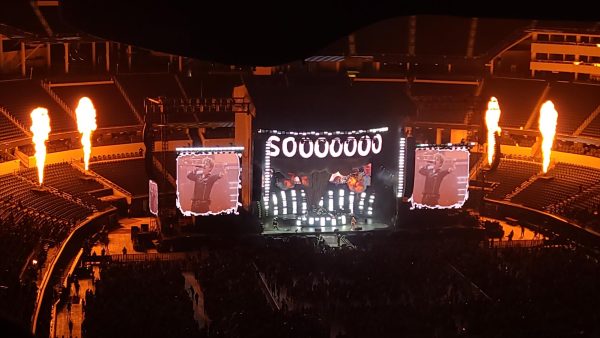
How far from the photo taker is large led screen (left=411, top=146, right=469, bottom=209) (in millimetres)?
34594

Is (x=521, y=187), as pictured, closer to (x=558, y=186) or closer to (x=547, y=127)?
(x=558, y=186)

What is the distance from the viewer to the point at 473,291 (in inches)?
1076

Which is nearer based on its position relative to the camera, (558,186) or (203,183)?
(203,183)

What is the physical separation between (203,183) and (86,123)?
8.52 m

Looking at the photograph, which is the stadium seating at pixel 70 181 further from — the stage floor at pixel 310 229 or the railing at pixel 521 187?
the railing at pixel 521 187

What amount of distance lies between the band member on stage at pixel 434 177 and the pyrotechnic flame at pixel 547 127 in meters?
6.36

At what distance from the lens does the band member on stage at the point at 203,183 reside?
107 feet

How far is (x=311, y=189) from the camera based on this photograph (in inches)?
1366

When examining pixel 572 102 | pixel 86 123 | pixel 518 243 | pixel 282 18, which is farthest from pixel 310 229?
pixel 282 18

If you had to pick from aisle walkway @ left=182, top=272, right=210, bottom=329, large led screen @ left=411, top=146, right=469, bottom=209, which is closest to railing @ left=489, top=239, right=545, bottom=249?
large led screen @ left=411, top=146, right=469, bottom=209

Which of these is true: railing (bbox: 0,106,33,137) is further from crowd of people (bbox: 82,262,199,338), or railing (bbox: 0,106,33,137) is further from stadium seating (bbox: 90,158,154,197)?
crowd of people (bbox: 82,262,199,338)

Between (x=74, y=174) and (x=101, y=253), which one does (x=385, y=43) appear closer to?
(x=74, y=174)

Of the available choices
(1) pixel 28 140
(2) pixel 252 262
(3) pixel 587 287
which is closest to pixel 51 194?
(1) pixel 28 140

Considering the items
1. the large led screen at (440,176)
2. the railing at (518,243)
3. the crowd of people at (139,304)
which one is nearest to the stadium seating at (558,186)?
the railing at (518,243)
